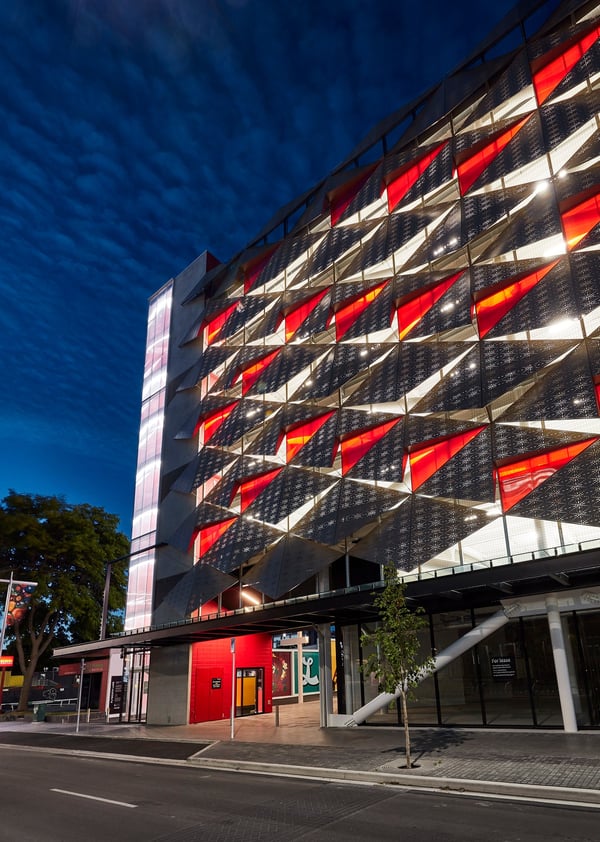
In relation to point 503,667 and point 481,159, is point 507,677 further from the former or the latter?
point 481,159

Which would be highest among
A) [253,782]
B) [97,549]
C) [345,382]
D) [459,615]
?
[345,382]

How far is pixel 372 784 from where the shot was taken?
1344cm

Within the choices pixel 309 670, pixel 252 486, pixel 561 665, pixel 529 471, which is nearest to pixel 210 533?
pixel 252 486

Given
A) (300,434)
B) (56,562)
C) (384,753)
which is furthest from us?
(56,562)

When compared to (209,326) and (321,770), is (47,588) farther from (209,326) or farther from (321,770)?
(321,770)

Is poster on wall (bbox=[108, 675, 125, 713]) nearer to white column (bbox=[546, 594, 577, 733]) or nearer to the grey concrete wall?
the grey concrete wall

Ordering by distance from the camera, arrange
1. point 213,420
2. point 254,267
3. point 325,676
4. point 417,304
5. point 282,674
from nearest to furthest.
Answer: point 325,676, point 417,304, point 213,420, point 254,267, point 282,674

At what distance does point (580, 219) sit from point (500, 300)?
4.02 metres

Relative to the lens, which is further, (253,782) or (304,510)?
(304,510)

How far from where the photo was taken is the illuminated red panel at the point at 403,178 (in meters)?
29.7

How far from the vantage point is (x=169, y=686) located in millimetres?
→ 33062

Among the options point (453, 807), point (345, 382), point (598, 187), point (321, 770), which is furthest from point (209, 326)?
point (453, 807)

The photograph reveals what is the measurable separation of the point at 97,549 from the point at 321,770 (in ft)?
128

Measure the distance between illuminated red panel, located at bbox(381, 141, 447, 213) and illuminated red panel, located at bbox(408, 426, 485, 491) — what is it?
1326cm
